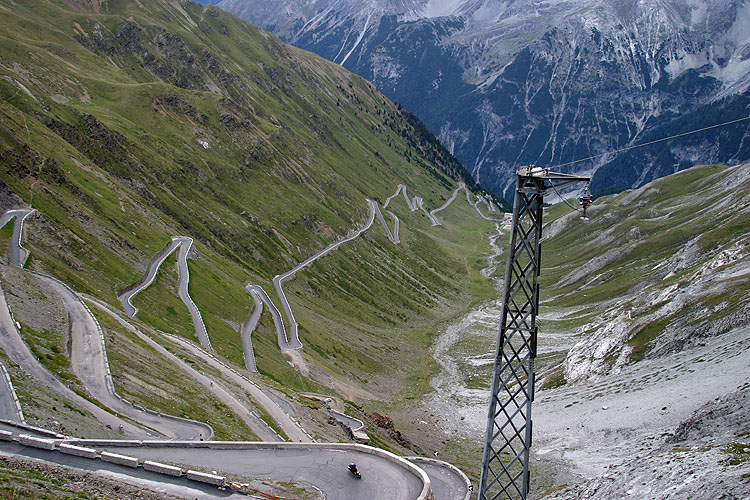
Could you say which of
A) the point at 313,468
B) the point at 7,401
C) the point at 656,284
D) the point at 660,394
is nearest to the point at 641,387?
the point at 660,394

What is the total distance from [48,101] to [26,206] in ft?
198

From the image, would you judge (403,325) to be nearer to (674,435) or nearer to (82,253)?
(82,253)

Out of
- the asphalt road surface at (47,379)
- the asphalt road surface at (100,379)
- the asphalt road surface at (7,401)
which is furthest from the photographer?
the asphalt road surface at (100,379)

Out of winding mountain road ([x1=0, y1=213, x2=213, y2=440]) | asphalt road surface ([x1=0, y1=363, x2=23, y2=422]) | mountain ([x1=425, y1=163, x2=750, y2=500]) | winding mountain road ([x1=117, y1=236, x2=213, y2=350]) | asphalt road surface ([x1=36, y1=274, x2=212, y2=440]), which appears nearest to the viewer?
asphalt road surface ([x1=0, y1=363, x2=23, y2=422])

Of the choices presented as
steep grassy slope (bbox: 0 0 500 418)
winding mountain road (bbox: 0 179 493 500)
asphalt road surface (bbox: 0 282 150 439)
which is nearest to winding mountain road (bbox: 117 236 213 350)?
steep grassy slope (bbox: 0 0 500 418)

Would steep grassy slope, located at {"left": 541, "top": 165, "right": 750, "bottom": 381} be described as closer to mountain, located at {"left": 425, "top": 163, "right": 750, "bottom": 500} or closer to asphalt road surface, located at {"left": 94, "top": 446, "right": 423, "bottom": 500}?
mountain, located at {"left": 425, "top": 163, "right": 750, "bottom": 500}

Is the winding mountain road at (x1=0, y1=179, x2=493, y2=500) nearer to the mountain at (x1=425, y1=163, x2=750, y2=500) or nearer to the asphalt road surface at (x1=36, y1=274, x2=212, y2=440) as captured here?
the asphalt road surface at (x1=36, y1=274, x2=212, y2=440)

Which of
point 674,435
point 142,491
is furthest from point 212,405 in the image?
point 674,435

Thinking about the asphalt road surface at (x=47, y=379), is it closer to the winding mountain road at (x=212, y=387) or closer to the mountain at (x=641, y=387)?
the winding mountain road at (x=212, y=387)

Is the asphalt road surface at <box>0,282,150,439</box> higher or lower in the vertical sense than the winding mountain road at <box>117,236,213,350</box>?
higher

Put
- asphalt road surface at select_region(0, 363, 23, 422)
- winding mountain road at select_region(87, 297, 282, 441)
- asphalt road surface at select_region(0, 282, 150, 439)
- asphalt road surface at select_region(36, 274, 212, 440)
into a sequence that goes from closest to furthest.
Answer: asphalt road surface at select_region(0, 363, 23, 422) → asphalt road surface at select_region(0, 282, 150, 439) → asphalt road surface at select_region(36, 274, 212, 440) → winding mountain road at select_region(87, 297, 282, 441)

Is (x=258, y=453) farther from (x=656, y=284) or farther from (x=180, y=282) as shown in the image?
(x=656, y=284)

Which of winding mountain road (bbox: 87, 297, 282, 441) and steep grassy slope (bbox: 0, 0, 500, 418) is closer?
winding mountain road (bbox: 87, 297, 282, 441)

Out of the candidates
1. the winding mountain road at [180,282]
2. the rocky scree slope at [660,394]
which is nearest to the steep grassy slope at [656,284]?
the rocky scree slope at [660,394]
